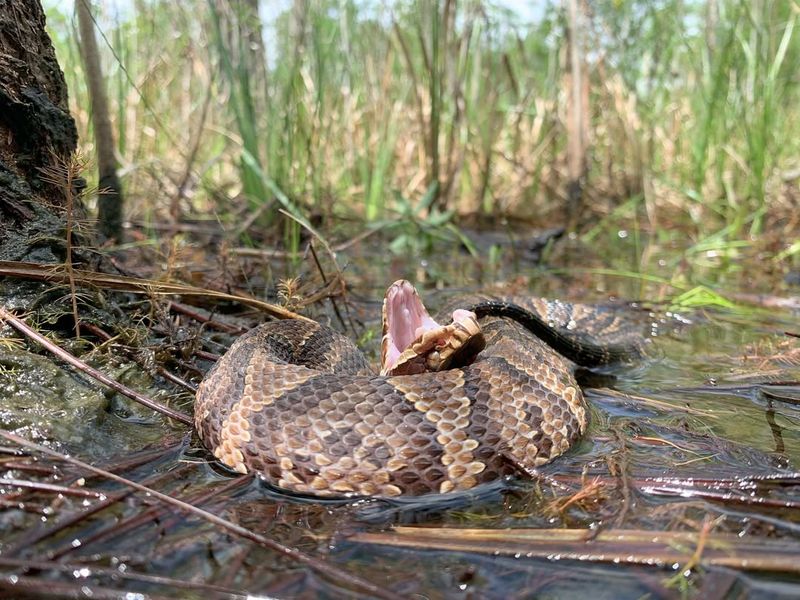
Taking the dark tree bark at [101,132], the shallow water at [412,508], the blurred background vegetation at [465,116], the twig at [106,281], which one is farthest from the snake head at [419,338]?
the blurred background vegetation at [465,116]

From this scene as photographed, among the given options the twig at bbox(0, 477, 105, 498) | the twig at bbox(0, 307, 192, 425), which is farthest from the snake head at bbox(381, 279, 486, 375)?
the twig at bbox(0, 477, 105, 498)

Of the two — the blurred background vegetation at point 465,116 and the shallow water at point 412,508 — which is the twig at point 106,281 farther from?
the blurred background vegetation at point 465,116

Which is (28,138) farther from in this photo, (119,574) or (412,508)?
(412,508)

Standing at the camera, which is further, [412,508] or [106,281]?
[106,281]

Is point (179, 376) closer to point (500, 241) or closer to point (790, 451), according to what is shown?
point (790, 451)

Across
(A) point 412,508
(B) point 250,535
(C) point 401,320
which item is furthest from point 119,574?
(C) point 401,320
